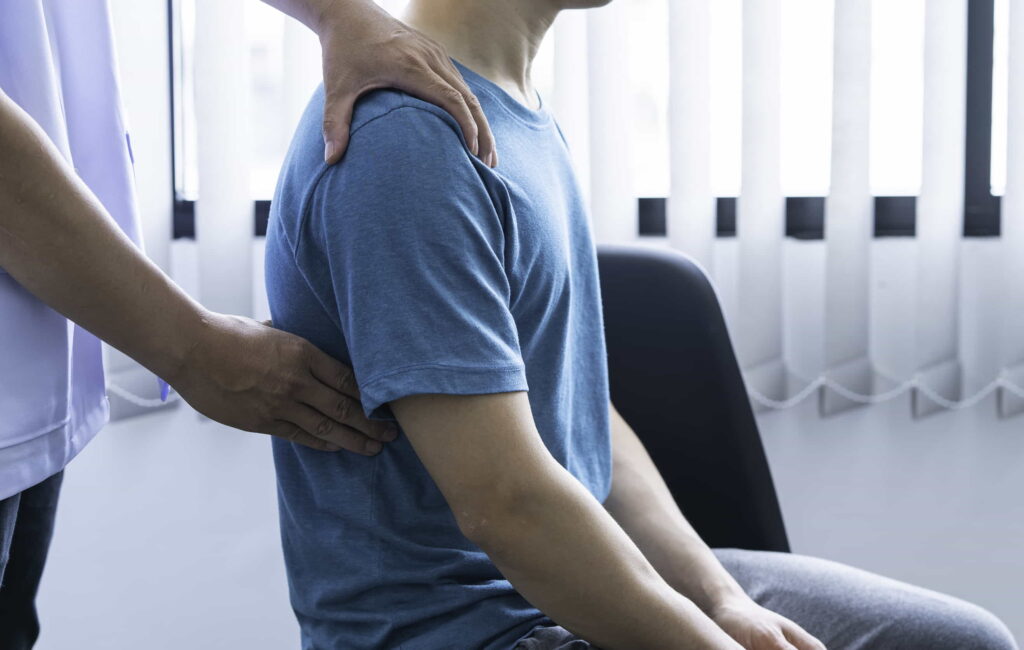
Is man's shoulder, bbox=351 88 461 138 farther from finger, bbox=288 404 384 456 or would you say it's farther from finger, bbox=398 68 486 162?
finger, bbox=288 404 384 456

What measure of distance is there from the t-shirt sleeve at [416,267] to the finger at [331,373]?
0.31 ft

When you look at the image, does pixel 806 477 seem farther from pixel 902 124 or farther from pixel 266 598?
pixel 266 598

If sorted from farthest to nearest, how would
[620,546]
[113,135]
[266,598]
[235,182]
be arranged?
[266,598]
[235,182]
[113,135]
[620,546]

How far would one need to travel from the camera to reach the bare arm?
886 mm

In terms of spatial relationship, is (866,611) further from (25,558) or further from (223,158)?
(223,158)

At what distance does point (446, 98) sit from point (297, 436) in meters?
0.29

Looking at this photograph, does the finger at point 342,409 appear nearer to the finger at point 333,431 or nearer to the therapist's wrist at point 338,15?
the finger at point 333,431

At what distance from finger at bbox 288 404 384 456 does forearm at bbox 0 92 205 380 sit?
0.10m

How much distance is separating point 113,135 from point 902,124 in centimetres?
119

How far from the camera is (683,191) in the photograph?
5.06 feet

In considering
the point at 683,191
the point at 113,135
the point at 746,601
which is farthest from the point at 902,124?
the point at 113,135

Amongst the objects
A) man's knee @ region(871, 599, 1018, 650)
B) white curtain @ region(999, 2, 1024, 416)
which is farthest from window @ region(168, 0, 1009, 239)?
man's knee @ region(871, 599, 1018, 650)

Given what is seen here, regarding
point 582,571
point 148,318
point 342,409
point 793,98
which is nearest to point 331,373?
point 342,409

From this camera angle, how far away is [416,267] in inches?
25.1
